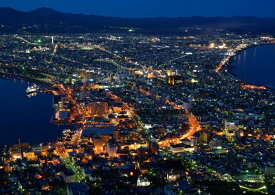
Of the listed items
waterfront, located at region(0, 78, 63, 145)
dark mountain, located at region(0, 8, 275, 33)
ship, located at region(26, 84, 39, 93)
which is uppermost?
dark mountain, located at region(0, 8, 275, 33)

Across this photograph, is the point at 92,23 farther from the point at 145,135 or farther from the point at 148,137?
the point at 148,137

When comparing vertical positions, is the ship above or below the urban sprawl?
above

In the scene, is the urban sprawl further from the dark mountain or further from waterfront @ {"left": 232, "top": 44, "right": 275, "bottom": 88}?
the dark mountain

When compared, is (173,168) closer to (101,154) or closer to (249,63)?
(101,154)

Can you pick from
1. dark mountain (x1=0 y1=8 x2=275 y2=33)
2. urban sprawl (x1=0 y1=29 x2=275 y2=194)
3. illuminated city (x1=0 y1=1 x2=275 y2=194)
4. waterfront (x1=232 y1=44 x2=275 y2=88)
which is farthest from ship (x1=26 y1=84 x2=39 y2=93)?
dark mountain (x1=0 y1=8 x2=275 y2=33)

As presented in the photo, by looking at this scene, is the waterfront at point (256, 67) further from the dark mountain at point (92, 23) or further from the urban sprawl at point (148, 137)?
the dark mountain at point (92, 23)
